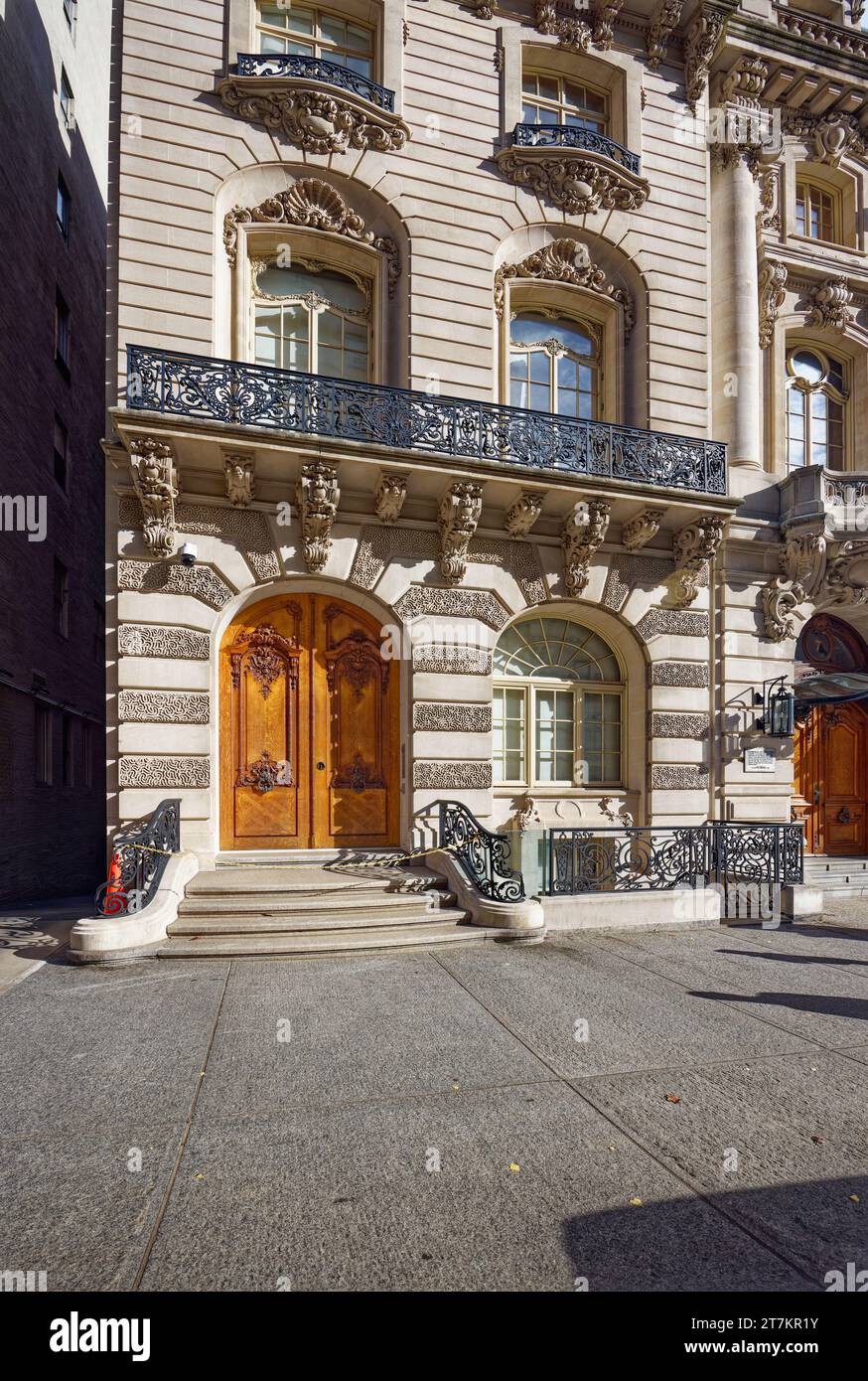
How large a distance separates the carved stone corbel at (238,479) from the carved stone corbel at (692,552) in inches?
306

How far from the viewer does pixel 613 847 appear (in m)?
10.2

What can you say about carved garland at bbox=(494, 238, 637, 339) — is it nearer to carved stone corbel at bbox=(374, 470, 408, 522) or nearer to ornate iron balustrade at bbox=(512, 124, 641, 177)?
ornate iron balustrade at bbox=(512, 124, 641, 177)

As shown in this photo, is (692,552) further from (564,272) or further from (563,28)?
(563,28)

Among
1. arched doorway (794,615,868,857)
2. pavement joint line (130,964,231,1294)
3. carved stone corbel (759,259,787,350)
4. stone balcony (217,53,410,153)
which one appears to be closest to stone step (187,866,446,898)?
pavement joint line (130,964,231,1294)

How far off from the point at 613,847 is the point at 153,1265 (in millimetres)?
8197

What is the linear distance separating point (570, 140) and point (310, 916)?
1452 cm

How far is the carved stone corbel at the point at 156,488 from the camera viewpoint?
9.69m

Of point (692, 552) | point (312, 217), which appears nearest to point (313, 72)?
point (312, 217)

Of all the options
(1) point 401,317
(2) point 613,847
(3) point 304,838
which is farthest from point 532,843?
(1) point 401,317

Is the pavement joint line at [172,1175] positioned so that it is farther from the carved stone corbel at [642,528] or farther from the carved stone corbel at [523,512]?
the carved stone corbel at [642,528]

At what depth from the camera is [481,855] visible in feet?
33.4

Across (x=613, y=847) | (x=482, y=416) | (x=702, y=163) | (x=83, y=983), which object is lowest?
(x=83, y=983)

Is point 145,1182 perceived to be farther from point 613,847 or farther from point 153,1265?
point 613,847
